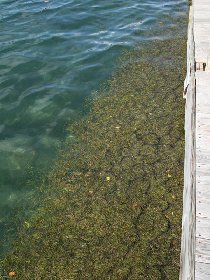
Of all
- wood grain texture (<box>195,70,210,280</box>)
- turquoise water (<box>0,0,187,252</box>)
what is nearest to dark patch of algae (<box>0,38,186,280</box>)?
turquoise water (<box>0,0,187,252</box>)

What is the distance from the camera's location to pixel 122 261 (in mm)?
6352

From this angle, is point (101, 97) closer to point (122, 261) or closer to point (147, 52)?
point (147, 52)

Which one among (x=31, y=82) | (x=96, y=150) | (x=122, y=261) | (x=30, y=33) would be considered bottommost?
(x=122, y=261)

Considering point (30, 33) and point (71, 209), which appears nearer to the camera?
point (71, 209)

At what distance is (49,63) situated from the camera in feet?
42.7

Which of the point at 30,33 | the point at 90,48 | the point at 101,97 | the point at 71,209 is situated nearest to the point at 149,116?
the point at 101,97

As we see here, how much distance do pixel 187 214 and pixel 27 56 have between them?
10.0 metres

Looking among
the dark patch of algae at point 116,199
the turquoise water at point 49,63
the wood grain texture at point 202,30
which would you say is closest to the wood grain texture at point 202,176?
the wood grain texture at point 202,30

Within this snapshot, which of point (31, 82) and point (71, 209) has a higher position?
point (31, 82)

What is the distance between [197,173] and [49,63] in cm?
856

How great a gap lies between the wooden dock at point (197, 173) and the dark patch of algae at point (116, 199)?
909mm

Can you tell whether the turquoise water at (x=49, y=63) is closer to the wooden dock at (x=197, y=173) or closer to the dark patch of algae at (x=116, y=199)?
the dark patch of algae at (x=116, y=199)

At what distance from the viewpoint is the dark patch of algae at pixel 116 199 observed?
6352 millimetres

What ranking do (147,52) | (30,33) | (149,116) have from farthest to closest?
1. (30,33)
2. (147,52)
3. (149,116)
